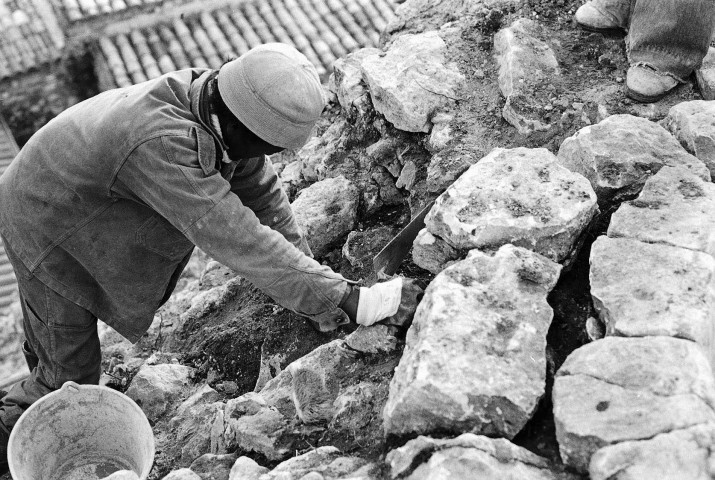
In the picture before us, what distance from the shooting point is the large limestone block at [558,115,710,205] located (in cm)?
304

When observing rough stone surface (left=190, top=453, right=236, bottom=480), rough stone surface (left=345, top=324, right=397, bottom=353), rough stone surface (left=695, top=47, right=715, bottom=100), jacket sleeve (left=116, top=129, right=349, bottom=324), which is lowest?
rough stone surface (left=190, top=453, right=236, bottom=480)

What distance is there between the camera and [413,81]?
390 centimetres

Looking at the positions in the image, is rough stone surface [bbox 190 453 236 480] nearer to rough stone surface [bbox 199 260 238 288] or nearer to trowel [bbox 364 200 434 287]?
trowel [bbox 364 200 434 287]

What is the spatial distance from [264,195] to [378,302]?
92 cm

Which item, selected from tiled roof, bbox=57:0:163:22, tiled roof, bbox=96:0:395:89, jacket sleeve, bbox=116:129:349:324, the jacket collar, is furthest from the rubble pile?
tiled roof, bbox=57:0:163:22

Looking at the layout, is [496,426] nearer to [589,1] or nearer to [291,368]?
[291,368]

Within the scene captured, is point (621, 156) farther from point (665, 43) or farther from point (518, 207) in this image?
point (665, 43)

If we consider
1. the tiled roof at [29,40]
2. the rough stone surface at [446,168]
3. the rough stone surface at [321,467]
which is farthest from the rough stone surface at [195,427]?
the tiled roof at [29,40]

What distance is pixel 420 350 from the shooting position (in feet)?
8.02

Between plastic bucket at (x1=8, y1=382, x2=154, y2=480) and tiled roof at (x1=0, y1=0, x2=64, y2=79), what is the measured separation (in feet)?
20.9

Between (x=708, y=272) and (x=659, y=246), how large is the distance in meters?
0.21

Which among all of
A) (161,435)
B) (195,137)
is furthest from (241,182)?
(161,435)

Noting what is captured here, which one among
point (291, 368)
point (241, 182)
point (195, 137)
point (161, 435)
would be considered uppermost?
point (195, 137)

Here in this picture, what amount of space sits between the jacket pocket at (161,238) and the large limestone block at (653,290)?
1.72 meters
